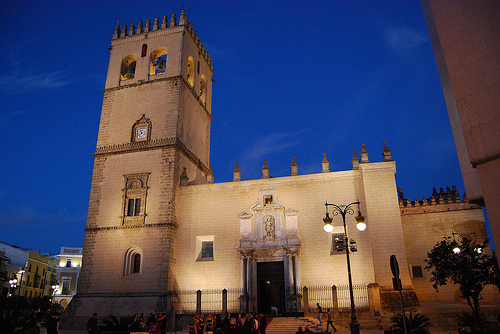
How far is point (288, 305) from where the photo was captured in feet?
60.4

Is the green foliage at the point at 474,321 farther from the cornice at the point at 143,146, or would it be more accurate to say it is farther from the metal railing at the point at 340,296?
the cornice at the point at 143,146

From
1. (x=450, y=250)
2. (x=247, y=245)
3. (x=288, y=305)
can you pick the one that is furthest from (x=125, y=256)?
(x=450, y=250)

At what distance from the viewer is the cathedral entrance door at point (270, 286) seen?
19766 millimetres

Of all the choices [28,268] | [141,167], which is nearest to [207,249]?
[141,167]

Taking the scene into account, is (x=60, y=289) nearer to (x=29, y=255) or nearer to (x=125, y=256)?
(x=29, y=255)

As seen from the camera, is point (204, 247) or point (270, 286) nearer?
point (270, 286)

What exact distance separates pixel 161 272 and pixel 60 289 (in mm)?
34787

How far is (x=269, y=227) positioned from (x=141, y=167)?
8.83m

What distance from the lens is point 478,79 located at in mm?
4828

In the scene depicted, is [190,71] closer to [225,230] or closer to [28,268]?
[225,230]

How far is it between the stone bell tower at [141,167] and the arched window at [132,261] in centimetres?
6

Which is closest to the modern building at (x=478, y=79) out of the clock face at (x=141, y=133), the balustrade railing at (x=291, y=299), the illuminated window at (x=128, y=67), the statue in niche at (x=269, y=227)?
the balustrade railing at (x=291, y=299)

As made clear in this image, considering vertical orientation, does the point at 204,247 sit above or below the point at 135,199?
below

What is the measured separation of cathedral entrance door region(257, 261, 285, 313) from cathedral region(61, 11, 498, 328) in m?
0.06
